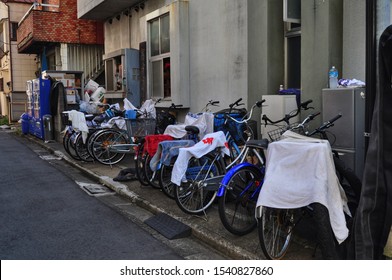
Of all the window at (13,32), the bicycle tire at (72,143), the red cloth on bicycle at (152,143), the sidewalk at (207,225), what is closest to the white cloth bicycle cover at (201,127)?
the red cloth on bicycle at (152,143)

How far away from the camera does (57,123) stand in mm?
15453

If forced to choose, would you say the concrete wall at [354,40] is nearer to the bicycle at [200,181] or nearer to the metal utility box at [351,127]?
the metal utility box at [351,127]

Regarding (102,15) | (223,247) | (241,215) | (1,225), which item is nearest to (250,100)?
(241,215)

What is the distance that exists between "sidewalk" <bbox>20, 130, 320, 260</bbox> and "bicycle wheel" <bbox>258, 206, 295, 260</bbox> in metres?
0.16

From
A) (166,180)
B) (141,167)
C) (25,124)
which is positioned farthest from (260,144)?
(25,124)

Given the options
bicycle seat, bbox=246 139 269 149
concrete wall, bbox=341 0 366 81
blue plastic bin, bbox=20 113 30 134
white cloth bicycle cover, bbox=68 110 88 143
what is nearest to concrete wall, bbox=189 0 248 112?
concrete wall, bbox=341 0 366 81

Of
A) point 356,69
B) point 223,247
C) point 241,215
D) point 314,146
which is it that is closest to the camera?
point 314,146

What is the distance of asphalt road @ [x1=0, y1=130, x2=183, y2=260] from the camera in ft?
15.9

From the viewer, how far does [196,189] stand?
597 cm

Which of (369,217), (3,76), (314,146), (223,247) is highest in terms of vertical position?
(3,76)

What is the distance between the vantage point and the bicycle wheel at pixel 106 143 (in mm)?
10180

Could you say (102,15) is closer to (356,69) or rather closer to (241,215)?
(356,69)
